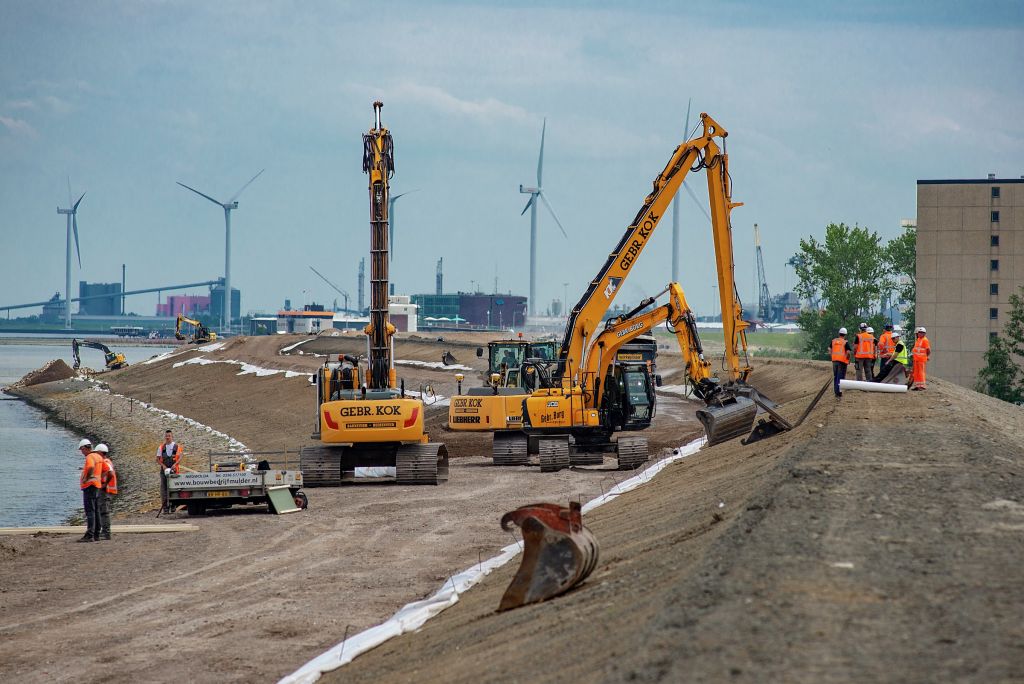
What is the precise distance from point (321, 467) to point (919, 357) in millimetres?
15325

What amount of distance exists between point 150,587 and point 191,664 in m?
4.77

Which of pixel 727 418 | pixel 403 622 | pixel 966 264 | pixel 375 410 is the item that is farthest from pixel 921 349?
pixel 966 264

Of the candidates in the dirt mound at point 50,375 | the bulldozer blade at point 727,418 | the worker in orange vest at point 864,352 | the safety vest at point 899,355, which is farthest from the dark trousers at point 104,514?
the dirt mound at point 50,375

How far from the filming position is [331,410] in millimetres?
30344

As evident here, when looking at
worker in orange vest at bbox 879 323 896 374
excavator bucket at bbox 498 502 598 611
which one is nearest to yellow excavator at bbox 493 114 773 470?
worker in orange vest at bbox 879 323 896 374

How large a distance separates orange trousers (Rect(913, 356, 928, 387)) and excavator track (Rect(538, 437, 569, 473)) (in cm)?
922

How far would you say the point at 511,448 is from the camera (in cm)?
3444

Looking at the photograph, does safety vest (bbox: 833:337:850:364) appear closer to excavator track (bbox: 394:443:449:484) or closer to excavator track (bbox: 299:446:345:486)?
excavator track (bbox: 394:443:449:484)

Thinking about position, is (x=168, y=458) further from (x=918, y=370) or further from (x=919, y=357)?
(x=918, y=370)

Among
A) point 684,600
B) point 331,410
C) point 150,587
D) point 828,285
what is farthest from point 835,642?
Result: point 828,285

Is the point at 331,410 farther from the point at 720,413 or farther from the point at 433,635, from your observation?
the point at 433,635

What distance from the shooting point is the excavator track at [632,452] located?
108 ft

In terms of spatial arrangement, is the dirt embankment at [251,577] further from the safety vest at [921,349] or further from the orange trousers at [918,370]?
the safety vest at [921,349]

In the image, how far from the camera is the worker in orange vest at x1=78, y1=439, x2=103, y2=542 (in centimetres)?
2333
